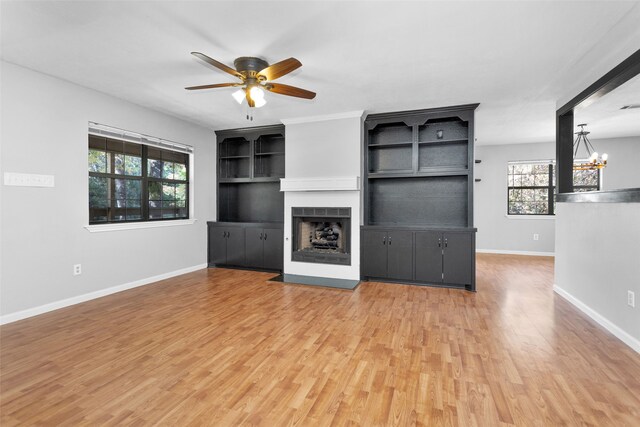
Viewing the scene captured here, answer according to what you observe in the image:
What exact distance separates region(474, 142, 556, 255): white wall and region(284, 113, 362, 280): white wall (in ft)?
14.0

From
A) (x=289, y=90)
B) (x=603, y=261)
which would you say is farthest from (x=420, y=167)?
(x=289, y=90)

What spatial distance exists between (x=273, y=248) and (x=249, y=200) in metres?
1.29

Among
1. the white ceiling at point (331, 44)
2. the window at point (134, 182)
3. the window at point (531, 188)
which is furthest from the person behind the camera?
the window at point (531, 188)

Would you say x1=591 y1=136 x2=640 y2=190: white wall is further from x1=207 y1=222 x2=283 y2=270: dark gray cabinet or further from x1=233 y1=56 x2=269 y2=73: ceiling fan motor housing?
x1=233 y1=56 x2=269 y2=73: ceiling fan motor housing

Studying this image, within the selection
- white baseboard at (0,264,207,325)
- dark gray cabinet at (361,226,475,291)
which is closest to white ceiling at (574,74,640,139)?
dark gray cabinet at (361,226,475,291)

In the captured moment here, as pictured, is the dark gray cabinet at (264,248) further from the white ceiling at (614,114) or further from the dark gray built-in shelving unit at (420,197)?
the white ceiling at (614,114)

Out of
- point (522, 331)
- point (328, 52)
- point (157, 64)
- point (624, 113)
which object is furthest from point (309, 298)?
point (624, 113)

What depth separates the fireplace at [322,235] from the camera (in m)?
4.67

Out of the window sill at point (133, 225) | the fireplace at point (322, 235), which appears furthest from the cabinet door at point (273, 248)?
the window sill at point (133, 225)

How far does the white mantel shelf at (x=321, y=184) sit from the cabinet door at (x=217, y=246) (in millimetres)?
1573

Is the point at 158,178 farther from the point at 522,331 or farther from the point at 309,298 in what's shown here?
the point at 522,331

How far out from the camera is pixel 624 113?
4605mm

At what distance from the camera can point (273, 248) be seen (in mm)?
5199

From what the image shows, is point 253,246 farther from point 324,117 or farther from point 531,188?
point 531,188
